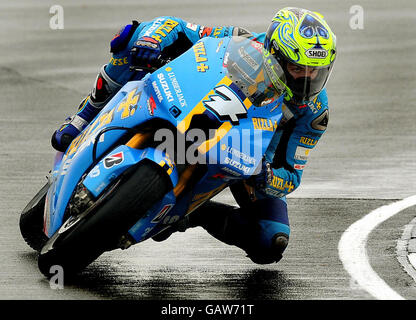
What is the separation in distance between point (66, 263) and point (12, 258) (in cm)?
128

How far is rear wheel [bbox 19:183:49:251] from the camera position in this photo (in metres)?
7.50

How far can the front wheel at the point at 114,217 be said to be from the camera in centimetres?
600

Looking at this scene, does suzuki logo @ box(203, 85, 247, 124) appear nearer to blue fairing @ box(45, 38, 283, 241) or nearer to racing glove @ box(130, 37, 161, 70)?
blue fairing @ box(45, 38, 283, 241)

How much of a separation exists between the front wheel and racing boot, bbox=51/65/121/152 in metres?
1.27

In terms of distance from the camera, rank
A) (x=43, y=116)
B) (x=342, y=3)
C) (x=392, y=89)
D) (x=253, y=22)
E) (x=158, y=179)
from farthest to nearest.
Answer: (x=342, y=3) < (x=253, y=22) < (x=392, y=89) < (x=43, y=116) < (x=158, y=179)

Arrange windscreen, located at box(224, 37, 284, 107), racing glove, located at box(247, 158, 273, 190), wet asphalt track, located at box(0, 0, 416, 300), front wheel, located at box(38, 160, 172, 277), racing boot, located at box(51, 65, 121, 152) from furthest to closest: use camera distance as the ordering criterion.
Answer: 1. racing boot, located at box(51, 65, 121, 152)
2. wet asphalt track, located at box(0, 0, 416, 300)
3. racing glove, located at box(247, 158, 273, 190)
4. windscreen, located at box(224, 37, 284, 107)
5. front wheel, located at box(38, 160, 172, 277)

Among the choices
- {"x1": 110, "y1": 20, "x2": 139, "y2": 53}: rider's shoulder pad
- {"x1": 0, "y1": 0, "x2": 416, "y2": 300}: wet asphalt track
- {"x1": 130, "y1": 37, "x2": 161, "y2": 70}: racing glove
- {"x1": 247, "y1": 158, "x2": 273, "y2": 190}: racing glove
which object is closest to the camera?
{"x1": 247, "y1": 158, "x2": 273, "y2": 190}: racing glove

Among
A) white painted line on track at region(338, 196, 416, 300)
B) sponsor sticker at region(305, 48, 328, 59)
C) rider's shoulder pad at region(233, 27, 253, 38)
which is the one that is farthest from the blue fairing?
white painted line on track at region(338, 196, 416, 300)

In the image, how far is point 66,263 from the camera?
624 centimetres

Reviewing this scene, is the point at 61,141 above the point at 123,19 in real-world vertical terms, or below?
above

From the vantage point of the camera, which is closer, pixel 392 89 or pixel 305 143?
pixel 305 143

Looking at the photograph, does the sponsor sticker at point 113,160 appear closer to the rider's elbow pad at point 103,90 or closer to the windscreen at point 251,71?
the windscreen at point 251,71

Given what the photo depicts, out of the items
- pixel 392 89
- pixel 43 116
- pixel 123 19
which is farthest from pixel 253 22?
pixel 43 116

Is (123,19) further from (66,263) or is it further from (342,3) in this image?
(66,263)
